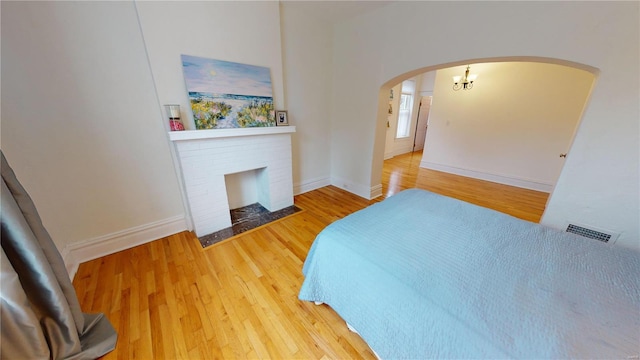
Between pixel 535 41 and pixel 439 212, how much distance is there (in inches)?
62.7

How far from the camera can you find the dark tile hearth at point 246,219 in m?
2.28

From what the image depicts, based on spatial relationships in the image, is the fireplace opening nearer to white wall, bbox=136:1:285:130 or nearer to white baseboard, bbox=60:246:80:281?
white wall, bbox=136:1:285:130

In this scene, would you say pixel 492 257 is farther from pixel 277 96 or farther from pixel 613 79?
pixel 277 96

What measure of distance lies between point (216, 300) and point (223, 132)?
152 centimetres

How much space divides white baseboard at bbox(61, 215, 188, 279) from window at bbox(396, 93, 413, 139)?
5841 millimetres

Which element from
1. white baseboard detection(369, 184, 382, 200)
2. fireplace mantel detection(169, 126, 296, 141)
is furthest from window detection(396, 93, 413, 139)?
fireplace mantel detection(169, 126, 296, 141)

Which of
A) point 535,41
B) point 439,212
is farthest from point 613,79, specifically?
point 439,212

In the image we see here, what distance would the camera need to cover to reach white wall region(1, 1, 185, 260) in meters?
1.48

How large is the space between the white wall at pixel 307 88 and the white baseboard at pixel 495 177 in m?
2.85

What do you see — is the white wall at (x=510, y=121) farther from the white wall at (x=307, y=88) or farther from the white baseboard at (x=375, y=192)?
the white wall at (x=307, y=88)

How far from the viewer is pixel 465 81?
4.06 metres

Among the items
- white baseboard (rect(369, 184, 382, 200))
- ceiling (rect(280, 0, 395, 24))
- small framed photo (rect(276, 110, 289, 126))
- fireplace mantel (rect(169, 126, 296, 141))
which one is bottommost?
white baseboard (rect(369, 184, 382, 200))

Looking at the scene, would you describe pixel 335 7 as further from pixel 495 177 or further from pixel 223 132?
pixel 495 177

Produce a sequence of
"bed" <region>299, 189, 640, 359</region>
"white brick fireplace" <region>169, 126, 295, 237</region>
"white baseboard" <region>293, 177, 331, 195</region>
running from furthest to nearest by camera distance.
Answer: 1. "white baseboard" <region>293, 177, 331, 195</region>
2. "white brick fireplace" <region>169, 126, 295, 237</region>
3. "bed" <region>299, 189, 640, 359</region>
